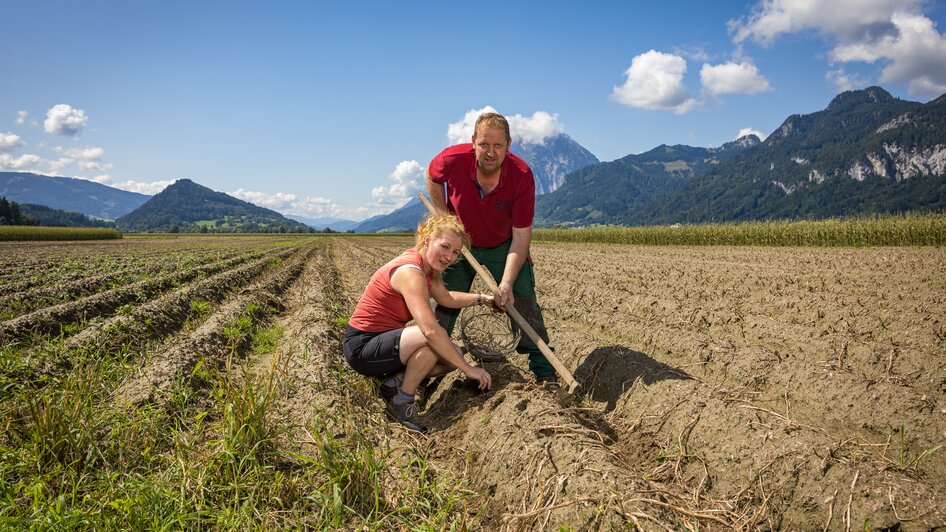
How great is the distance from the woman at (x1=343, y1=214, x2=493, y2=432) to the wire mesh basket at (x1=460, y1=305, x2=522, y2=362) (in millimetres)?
698

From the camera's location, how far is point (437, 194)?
4453mm

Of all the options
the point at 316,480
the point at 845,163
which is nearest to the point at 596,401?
the point at 316,480

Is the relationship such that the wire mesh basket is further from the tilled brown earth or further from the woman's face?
the woman's face

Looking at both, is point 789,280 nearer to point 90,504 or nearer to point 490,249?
point 490,249

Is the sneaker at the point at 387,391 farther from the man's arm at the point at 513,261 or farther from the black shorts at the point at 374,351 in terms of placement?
the man's arm at the point at 513,261

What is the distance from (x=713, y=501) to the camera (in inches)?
107

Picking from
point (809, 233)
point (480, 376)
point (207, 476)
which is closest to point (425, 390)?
point (480, 376)

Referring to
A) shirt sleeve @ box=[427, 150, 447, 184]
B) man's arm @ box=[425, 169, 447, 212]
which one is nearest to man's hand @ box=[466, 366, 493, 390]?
man's arm @ box=[425, 169, 447, 212]

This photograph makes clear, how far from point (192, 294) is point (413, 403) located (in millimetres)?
7087

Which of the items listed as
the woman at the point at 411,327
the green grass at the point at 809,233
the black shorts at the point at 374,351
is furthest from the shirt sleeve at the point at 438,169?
the green grass at the point at 809,233

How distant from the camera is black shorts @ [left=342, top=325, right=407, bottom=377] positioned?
3803 millimetres

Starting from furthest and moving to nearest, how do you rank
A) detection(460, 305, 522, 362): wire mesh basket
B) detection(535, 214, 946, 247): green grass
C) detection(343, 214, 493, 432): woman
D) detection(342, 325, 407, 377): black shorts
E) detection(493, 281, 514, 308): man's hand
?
detection(535, 214, 946, 247): green grass < detection(460, 305, 522, 362): wire mesh basket < detection(493, 281, 514, 308): man's hand < detection(342, 325, 407, 377): black shorts < detection(343, 214, 493, 432): woman

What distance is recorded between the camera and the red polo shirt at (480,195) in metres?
4.16

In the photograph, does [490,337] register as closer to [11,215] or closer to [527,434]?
[527,434]
